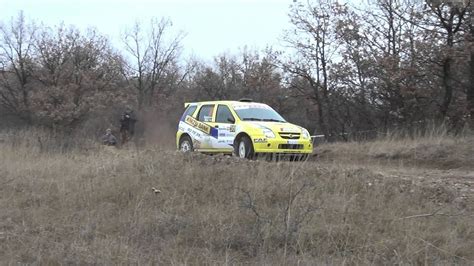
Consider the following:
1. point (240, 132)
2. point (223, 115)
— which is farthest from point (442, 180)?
point (223, 115)

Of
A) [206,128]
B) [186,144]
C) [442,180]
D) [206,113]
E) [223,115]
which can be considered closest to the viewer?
[442,180]

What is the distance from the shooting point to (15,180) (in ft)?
31.0

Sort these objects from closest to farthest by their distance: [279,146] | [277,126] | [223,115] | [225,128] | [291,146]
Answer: [279,146], [291,146], [277,126], [225,128], [223,115]

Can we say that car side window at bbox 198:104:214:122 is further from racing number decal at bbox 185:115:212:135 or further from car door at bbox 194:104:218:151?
racing number decal at bbox 185:115:212:135

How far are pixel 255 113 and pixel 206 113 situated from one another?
150 cm

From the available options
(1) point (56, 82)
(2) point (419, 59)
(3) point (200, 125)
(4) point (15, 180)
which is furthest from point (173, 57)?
(4) point (15, 180)

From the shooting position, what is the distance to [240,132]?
→ 1294 cm

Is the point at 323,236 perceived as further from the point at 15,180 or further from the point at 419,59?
the point at 419,59

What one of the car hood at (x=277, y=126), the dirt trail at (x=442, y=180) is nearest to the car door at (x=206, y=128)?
the car hood at (x=277, y=126)

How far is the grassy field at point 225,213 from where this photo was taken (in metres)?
5.87

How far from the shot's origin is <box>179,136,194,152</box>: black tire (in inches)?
583

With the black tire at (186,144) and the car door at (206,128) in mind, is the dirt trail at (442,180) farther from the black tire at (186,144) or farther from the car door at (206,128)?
the black tire at (186,144)

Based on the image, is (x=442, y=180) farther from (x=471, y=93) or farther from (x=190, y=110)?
(x=471, y=93)

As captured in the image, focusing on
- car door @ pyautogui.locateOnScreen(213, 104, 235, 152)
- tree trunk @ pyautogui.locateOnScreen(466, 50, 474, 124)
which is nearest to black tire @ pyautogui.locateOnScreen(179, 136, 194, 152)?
car door @ pyautogui.locateOnScreen(213, 104, 235, 152)
